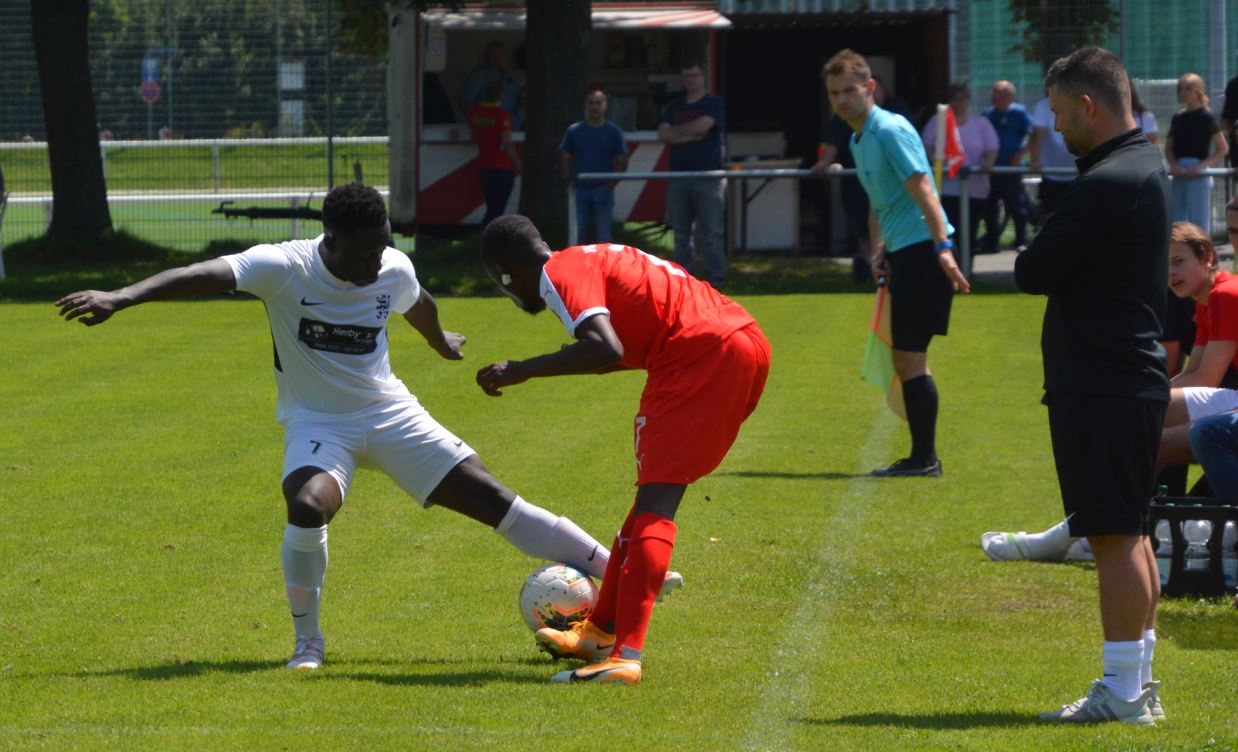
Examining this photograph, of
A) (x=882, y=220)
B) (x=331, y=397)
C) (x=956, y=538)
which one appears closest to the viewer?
(x=331, y=397)

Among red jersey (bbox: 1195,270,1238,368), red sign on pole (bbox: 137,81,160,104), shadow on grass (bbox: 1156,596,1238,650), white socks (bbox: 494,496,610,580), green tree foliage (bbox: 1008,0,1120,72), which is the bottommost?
shadow on grass (bbox: 1156,596,1238,650)

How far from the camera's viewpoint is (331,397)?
6.38 metres

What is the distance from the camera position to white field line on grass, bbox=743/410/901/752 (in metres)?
5.44

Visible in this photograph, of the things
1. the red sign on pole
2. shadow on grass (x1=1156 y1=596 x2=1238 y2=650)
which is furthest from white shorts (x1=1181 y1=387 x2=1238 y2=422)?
the red sign on pole

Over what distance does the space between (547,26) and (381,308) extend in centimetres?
1430

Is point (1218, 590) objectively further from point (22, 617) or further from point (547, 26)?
point (547, 26)

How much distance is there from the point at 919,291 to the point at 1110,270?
15.0 feet

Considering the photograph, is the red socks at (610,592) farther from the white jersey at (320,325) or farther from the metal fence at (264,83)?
the metal fence at (264,83)

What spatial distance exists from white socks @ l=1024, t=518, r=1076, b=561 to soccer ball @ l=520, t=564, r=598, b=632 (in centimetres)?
251

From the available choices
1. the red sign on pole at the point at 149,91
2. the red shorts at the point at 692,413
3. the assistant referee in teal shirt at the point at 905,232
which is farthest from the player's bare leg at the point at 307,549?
the red sign on pole at the point at 149,91

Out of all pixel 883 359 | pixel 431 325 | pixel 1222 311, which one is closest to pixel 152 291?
pixel 431 325

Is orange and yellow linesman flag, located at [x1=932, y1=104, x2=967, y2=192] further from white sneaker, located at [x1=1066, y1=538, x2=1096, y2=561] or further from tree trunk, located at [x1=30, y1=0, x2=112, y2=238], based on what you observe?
tree trunk, located at [x1=30, y1=0, x2=112, y2=238]

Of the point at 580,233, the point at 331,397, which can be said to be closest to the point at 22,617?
the point at 331,397

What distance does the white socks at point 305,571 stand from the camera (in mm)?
6070
